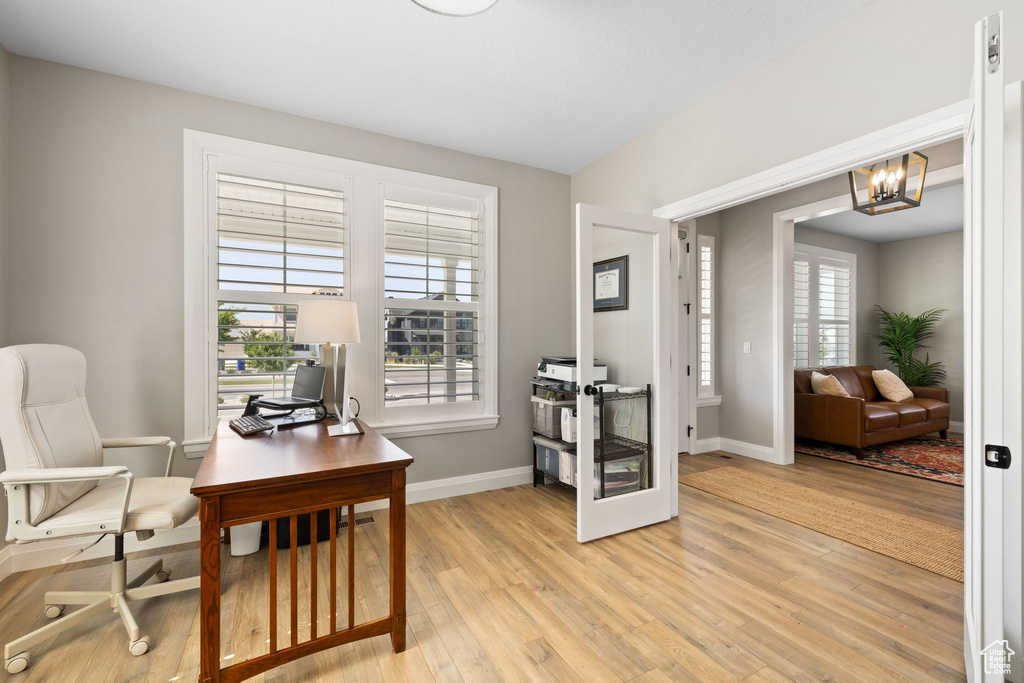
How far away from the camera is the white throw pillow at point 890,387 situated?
542 centimetres

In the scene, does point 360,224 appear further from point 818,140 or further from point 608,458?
point 818,140

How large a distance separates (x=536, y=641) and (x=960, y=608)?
1863mm

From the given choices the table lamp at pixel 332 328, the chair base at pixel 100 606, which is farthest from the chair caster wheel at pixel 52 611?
the table lamp at pixel 332 328

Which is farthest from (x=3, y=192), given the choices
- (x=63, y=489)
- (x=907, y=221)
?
(x=907, y=221)

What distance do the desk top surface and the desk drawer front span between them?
0.04 meters

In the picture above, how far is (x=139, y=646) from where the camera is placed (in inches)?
67.4

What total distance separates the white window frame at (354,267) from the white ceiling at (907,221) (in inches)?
178

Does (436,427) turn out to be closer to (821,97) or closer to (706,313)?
(821,97)

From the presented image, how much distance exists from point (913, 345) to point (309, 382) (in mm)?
7722

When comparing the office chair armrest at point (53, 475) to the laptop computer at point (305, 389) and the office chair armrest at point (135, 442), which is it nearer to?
the office chair armrest at point (135, 442)

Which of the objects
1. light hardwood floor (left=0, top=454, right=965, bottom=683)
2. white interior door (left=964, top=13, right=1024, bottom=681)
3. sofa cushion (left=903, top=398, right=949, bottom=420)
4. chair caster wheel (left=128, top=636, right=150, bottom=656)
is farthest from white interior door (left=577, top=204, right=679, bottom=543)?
sofa cushion (left=903, top=398, right=949, bottom=420)

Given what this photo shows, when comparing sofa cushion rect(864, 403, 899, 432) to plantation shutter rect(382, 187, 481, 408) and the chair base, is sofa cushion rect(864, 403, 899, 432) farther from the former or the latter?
the chair base

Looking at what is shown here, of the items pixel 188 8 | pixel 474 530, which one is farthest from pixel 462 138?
pixel 474 530

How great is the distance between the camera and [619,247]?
2.89 metres
